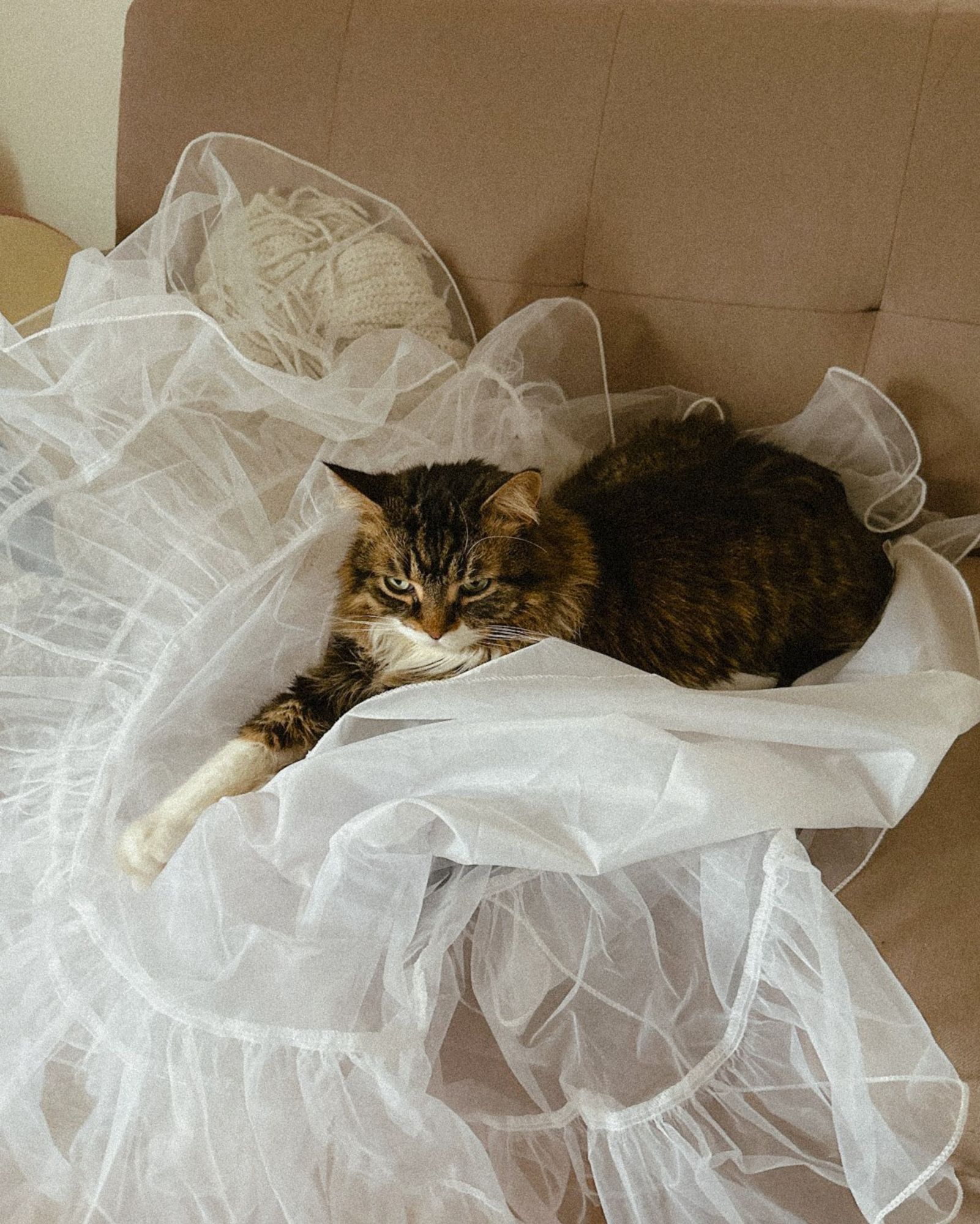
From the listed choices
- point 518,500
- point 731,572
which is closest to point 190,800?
point 518,500

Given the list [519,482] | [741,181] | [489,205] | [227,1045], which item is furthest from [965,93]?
[227,1045]

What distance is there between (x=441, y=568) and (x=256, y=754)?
26 centimetres

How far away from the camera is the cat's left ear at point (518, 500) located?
963 mm

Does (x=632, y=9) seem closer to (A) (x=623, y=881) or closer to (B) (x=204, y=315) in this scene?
(B) (x=204, y=315)

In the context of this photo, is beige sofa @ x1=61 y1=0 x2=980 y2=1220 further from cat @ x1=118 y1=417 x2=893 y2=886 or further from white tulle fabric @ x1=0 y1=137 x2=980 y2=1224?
white tulle fabric @ x1=0 y1=137 x2=980 y2=1224

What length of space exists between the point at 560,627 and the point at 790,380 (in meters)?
0.51

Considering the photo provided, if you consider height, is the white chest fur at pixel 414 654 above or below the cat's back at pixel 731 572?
below

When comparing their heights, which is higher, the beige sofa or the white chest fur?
the beige sofa

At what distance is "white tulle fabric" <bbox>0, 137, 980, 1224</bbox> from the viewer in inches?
33.1

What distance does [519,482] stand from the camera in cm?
97

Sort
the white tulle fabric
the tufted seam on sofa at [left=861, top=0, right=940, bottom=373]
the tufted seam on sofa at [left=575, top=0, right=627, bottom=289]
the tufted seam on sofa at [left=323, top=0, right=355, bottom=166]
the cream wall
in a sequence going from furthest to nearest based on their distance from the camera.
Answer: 1. the cream wall
2. the tufted seam on sofa at [left=323, top=0, right=355, bottom=166]
3. the tufted seam on sofa at [left=575, top=0, right=627, bottom=289]
4. the tufted seam on sofa at [left=861, top=0, right=940, bottom=373]
5. the white tulle fabric

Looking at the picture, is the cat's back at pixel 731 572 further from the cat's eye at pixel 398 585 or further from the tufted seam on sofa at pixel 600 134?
the tufted seam on sofa at pixel 600 134

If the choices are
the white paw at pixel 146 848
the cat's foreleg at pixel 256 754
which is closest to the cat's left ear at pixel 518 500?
the cat's foreleg at pixel 256 754

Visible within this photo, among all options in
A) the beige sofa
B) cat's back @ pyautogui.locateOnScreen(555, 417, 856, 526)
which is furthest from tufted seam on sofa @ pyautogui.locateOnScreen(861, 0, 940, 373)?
cat's back @ pyautogui.locateOnScreen(555, 417, 856, 526)
